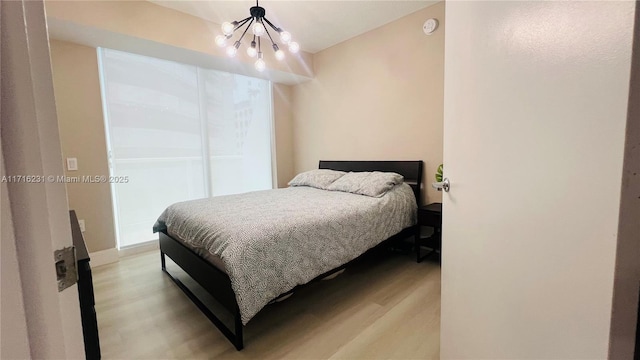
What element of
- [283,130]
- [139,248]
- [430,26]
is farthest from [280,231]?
[283,130]

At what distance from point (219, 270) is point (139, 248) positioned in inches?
85.5

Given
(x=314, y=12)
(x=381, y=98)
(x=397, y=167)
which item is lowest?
(x=397, y=167)

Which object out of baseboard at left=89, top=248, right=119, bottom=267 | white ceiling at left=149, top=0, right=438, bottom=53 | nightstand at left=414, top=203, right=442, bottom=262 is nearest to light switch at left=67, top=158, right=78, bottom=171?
baseboard at left=89, top=248, right=119, bottom=267

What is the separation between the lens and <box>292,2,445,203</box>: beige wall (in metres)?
2.94

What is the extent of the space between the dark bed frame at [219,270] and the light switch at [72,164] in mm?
1149

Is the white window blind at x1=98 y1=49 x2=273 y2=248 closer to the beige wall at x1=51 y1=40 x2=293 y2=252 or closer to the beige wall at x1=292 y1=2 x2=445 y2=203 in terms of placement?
the beige wall at x1=51 y1=40 x2=293 y2=252

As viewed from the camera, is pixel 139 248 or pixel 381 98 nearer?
pixel 139 248

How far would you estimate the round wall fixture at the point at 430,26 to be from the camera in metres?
2.80

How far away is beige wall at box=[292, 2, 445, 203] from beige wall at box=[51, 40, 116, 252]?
8.59 feet

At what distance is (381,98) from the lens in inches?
133

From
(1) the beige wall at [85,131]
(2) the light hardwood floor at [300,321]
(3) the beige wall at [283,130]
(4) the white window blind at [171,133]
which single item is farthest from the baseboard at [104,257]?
(3) the beige wall at [283,130]

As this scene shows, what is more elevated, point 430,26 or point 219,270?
point 430,26

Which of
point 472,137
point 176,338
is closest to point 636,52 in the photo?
point 472,137

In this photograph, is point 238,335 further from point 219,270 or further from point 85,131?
point 85,131
